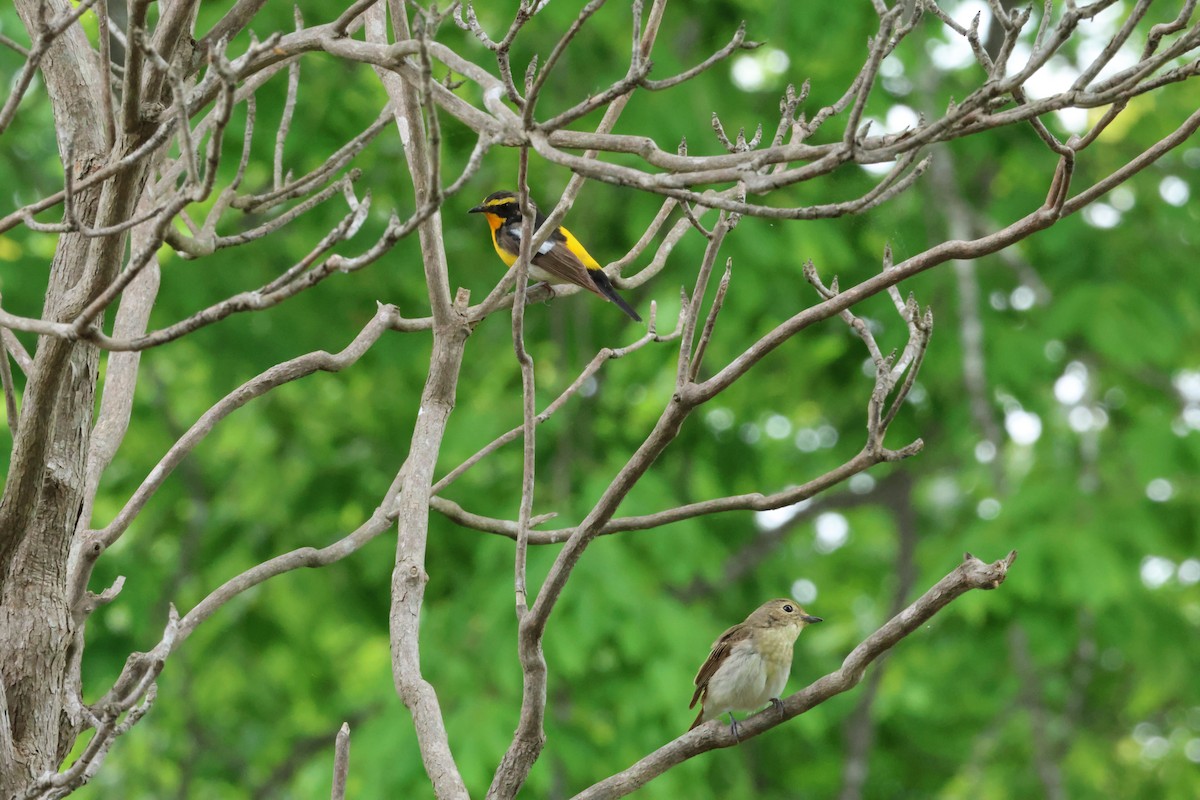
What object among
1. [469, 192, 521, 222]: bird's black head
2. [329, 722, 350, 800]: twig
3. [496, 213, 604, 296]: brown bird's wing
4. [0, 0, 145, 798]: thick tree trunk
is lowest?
[329, 722, 350, 800]: twig

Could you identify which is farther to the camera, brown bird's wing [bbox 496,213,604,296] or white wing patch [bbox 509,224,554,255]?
white wing patch [bbox 509,224,554,255]

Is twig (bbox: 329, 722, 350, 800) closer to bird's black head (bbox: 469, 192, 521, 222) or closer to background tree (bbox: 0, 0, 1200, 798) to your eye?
background tree (bbox: 0, 0, 1200, 798)

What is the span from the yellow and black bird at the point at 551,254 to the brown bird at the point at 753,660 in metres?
1.43

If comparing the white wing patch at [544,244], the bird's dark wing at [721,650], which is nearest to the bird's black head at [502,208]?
the white wing patch at [544,244]

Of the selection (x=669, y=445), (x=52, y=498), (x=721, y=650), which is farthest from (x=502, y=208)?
(x=52, y=498)

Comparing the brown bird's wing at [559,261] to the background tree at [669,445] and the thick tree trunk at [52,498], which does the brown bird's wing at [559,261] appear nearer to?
the background tree at [669,445]

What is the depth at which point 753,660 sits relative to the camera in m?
5.01

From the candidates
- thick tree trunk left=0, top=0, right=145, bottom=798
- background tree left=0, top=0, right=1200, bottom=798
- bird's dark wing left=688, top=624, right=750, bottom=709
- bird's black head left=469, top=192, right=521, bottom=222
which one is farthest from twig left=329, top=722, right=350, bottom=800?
bird's black head left=469, top=192, right=521, bottom=222

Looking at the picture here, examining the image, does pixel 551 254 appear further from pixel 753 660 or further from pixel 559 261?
pixel 753 660

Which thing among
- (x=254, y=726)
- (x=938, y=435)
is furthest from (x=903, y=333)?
(x=254, y=726)

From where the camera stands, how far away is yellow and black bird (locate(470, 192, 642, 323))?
6.03 meters

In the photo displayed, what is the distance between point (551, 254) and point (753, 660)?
2160mm

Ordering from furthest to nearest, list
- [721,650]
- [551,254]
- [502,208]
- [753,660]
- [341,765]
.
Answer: [502,208] < [551,254] < [721,650] < [753,660] < [341,765]

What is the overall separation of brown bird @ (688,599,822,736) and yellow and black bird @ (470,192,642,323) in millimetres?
1431
